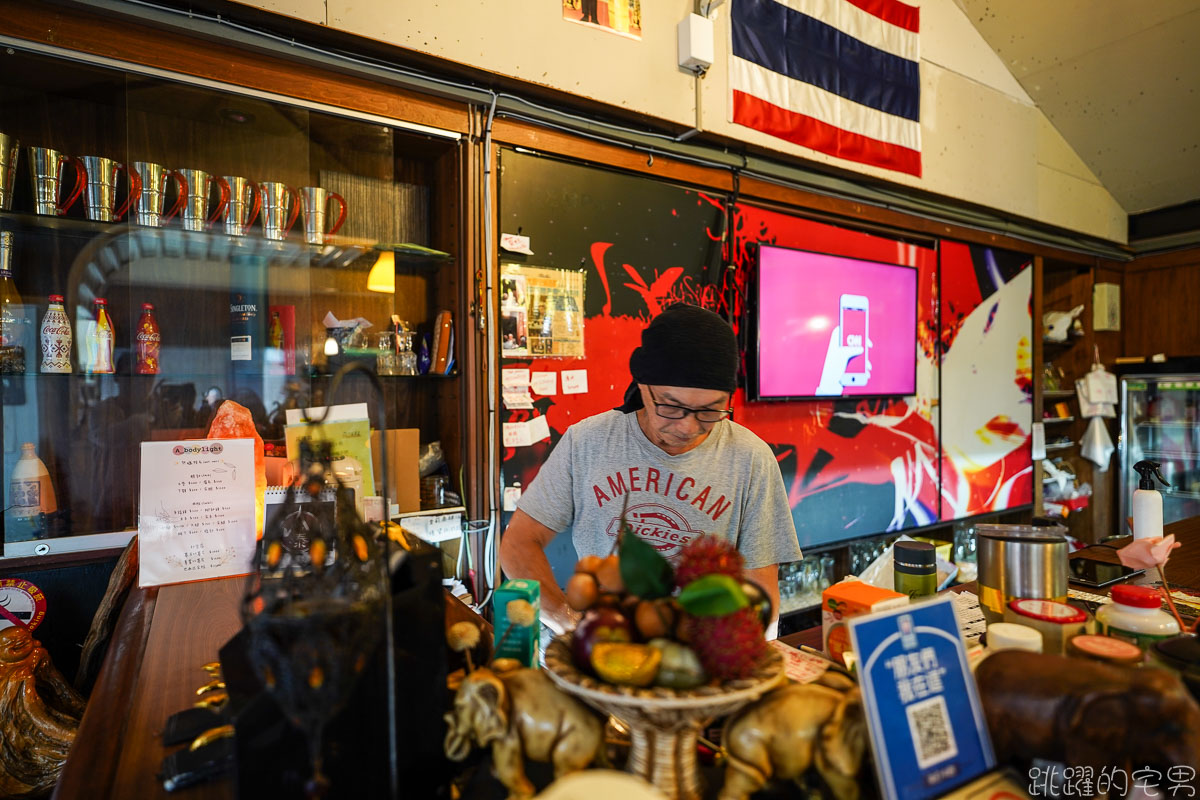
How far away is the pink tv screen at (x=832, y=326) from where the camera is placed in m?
3.21

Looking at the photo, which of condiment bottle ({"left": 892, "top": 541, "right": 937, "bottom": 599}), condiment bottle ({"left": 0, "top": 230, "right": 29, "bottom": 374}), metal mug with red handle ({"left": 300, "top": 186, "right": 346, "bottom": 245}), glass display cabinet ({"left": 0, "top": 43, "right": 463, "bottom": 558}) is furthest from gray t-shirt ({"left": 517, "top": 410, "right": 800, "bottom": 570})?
condiment bottle ({"left": 0, "top": 230, "right": 29, "bottom": 374})

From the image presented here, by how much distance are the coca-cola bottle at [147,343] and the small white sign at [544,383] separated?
1256mm

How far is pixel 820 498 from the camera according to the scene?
347 cm

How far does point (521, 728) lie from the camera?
2.32ft

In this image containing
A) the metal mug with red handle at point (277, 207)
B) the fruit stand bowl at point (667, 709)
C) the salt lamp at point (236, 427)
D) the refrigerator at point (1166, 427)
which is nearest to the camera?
the fruit stand bowl at point (667, 709)

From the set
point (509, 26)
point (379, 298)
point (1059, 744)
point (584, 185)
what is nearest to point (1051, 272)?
point (584, 185)

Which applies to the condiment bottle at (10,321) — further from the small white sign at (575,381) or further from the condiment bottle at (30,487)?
the small white sign at (575,381)

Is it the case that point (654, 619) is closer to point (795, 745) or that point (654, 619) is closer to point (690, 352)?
point (795, 745)

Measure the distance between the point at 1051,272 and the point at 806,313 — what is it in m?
3.35

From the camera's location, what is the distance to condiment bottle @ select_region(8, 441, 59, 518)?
1.93 meters

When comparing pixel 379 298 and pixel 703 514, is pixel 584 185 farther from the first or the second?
pixel 703 514

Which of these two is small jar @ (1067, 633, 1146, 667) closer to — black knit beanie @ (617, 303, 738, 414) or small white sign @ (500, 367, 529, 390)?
black knit beanie @ (617, 303, 738, 414)

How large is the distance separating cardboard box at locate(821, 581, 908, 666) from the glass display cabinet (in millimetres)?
1794

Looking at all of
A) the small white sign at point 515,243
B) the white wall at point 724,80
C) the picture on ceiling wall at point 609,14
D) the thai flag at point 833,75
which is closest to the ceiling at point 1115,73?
the white wall at point 724,80
